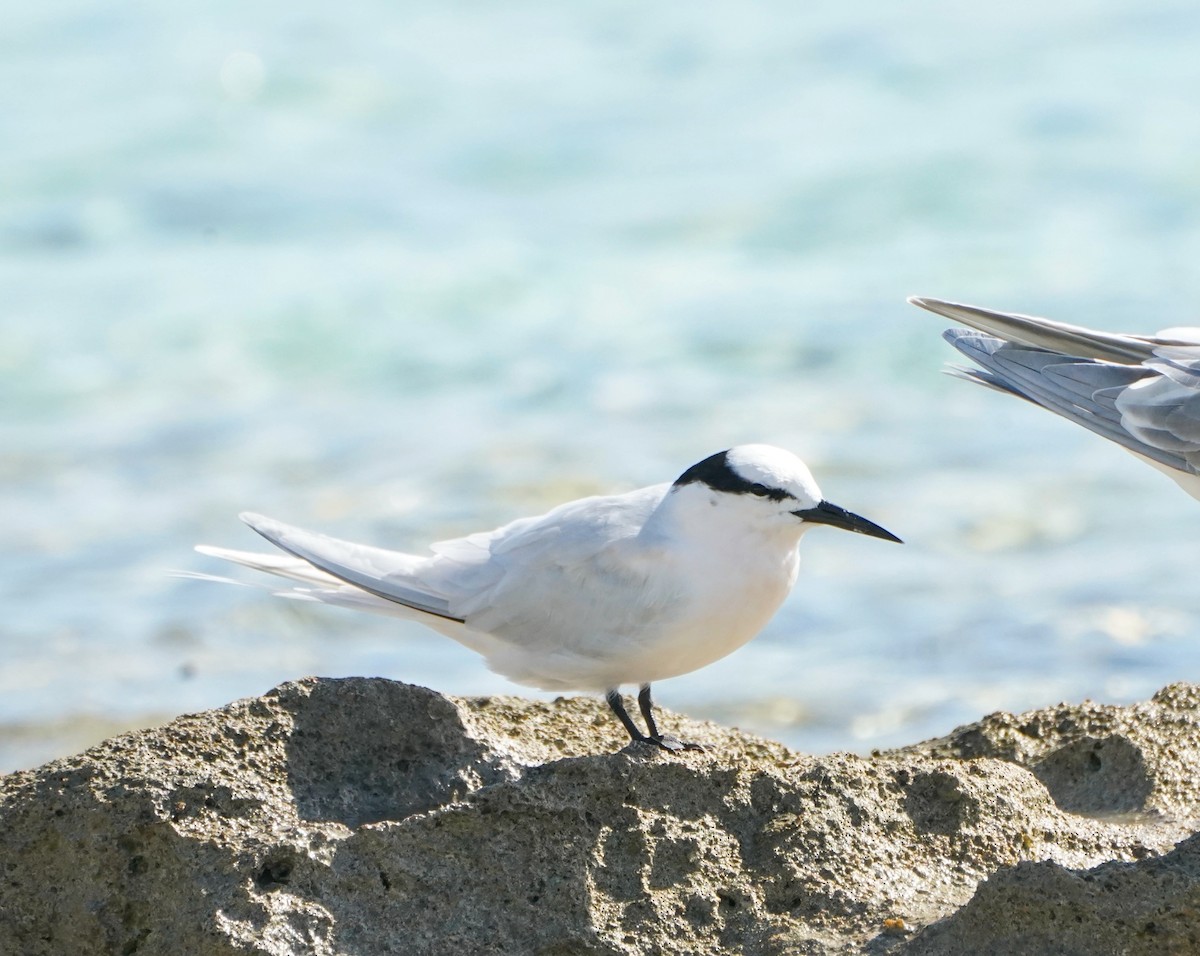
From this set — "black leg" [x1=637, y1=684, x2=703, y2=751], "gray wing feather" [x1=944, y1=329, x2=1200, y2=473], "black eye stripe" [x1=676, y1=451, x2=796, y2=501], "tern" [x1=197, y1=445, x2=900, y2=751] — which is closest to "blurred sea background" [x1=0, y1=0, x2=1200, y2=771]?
"gray wing feather" [x1=944, y1=329, x2=1200, y2=473]

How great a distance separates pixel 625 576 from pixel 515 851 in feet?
2.54

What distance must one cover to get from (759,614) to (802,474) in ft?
1.04

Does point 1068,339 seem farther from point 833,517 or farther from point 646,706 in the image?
point 646,706

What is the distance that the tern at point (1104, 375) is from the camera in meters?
4.38

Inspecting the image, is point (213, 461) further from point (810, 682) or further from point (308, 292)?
point (810, 682)

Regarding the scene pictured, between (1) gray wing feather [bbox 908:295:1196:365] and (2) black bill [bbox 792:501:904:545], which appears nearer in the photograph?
(2) black bill [bbox 792:501:904:545]

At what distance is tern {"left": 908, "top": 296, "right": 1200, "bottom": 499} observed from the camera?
14.4ft

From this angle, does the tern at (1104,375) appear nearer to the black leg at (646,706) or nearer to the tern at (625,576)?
the tern at (625,576)

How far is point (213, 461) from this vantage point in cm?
828

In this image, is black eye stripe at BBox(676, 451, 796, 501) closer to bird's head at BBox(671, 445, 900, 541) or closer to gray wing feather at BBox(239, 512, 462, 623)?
bird's head at BBox(671, 445, 900, 541)

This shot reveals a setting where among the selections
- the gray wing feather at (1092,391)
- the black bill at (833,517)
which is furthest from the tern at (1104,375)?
the black bill at (833,517)

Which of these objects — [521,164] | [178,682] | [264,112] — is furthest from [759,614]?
[264,112]

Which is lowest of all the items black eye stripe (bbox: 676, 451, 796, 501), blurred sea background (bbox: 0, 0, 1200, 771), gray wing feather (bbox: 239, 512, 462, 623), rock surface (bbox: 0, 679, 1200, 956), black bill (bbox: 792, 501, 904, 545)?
blurred sea background (bbox: 0, 0, 1200, 771)

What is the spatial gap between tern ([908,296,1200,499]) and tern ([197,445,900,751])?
944 mm
